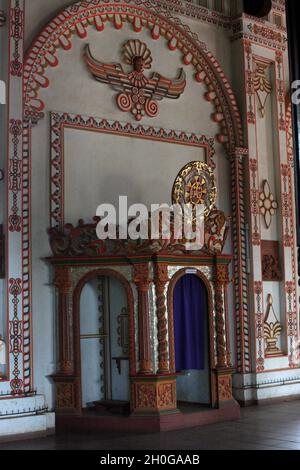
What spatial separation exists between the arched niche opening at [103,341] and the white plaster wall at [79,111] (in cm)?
66

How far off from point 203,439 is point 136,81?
201 inches

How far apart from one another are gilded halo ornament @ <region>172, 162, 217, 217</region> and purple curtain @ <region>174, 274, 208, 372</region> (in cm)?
106

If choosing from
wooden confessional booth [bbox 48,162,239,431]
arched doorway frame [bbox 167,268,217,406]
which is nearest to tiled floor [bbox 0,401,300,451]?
wooden confessional booth [bbox 48,162,239,431]

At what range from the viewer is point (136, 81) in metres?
10.5

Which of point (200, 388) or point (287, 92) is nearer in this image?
point (200, 388)

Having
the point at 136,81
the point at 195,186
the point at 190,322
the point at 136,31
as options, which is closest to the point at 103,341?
the point at 190,322

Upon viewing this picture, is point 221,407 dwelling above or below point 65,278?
below

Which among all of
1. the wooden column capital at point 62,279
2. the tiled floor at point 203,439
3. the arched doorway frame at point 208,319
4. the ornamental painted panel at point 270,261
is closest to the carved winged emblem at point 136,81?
the arched doorway frame at point 208,319

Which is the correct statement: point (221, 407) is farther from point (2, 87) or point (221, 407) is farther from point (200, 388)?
point (2, 87)

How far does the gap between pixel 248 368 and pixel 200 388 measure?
145cm

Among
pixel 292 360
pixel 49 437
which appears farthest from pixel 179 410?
pixel 292 360

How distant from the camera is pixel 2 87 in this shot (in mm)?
8844

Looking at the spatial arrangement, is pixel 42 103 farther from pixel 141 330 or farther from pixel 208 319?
pixel 208 319
